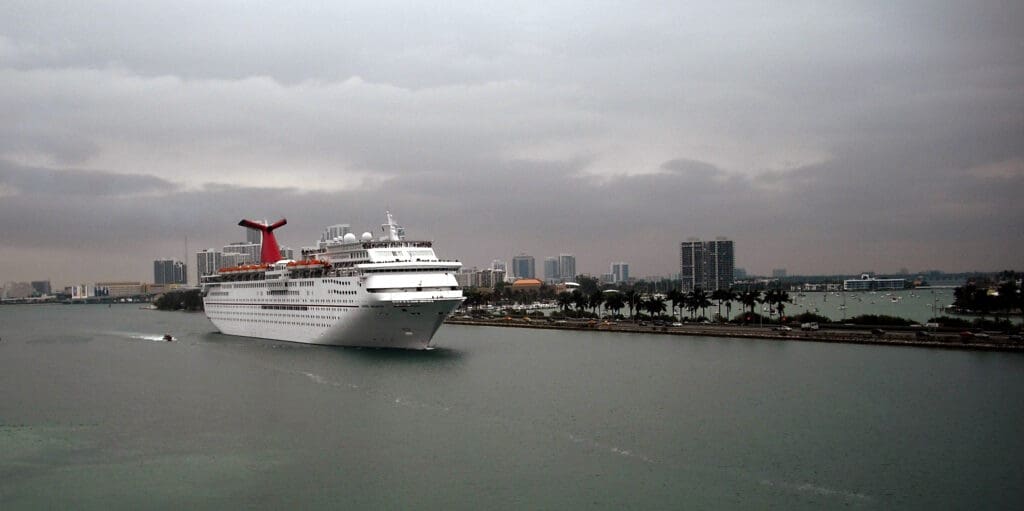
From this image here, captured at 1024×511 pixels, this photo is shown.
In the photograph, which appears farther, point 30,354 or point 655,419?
point 30,354

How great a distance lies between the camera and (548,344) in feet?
108

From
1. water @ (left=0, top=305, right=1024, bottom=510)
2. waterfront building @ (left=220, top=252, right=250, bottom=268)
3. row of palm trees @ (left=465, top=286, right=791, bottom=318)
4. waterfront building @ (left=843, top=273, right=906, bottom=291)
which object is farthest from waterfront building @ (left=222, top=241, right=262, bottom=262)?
waterfront building @ (left=843, top=273, right=906, bottom=291)

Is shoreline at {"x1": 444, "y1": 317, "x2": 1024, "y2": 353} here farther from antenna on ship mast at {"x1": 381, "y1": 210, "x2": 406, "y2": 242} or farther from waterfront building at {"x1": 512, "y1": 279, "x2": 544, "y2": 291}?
waterfront building at {"x1": 512, "y1": 279, "x2": 544, "y2": 291}

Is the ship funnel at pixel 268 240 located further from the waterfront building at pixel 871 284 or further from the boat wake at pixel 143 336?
the waterfront building at pixel 871 284

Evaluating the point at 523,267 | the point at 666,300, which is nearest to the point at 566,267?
the point at 523,267

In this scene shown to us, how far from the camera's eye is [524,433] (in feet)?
49.3

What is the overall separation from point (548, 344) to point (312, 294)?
1005 centimetres

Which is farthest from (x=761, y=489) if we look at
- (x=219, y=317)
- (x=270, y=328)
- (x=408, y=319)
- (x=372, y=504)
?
(x=219, y=317)

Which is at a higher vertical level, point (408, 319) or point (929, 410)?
point (408, 319)

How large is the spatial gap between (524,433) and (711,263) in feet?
338

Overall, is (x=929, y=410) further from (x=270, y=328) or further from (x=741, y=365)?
(x=270, y=328)

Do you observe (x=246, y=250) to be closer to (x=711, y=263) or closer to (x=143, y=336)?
(x=143, y=336)

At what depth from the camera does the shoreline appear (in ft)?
87.9

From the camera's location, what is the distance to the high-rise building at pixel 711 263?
372 ft
